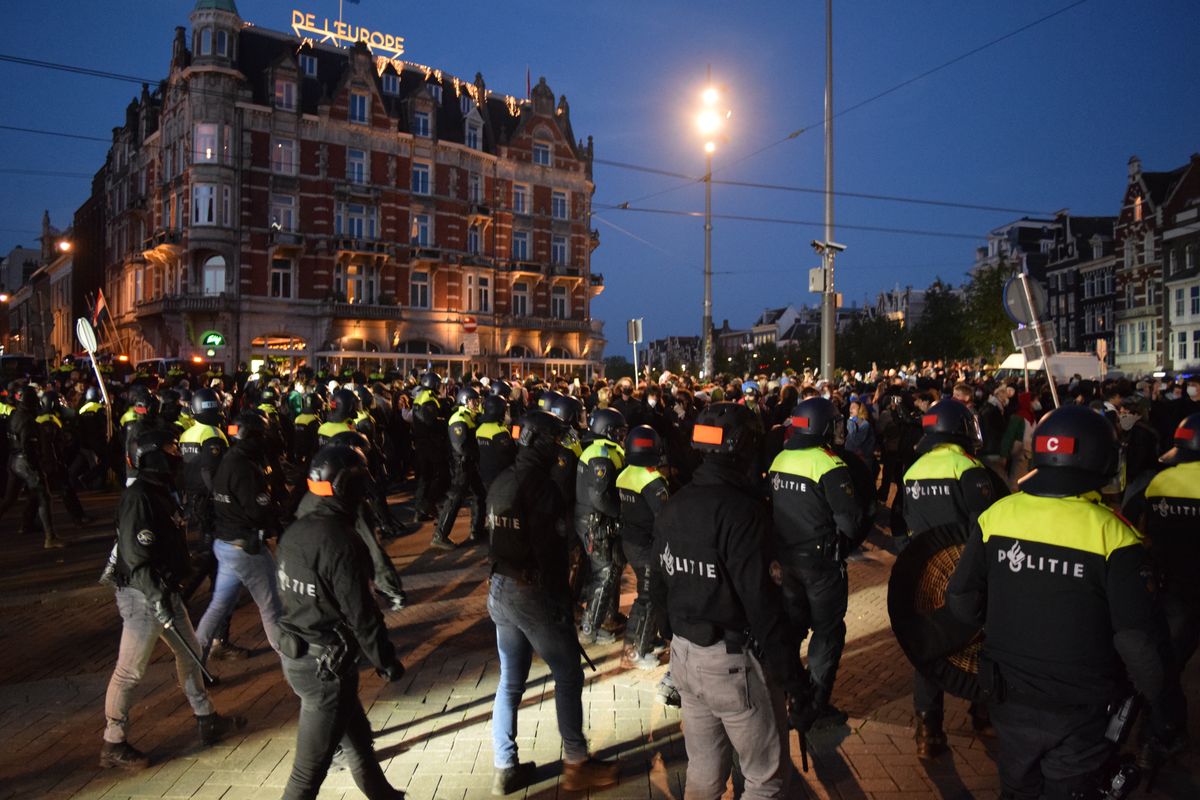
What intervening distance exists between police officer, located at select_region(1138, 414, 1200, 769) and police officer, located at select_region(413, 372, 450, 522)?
30.7ft

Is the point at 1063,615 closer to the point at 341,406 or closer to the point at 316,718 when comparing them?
the point at 316,718

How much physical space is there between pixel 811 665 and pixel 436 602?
4.16m

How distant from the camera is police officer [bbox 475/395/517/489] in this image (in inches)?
357

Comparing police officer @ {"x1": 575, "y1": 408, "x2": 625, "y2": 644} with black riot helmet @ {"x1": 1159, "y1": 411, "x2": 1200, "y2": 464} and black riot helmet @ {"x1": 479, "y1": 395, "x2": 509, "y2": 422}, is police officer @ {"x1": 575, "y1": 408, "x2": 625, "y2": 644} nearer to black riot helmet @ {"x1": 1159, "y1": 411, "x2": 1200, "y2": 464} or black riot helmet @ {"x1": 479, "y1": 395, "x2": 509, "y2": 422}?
black riot helmet @ {"x1": 479, "y1": 395, "x2": 509, "y2": 422}

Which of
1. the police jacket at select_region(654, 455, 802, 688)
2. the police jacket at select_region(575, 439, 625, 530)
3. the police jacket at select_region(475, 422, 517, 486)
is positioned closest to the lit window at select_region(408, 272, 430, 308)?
the police jacket at select_region(475, 422, 517, 486)

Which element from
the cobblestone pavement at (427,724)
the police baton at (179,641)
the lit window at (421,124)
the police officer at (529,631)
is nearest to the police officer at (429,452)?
the cobblestone pavement at (427,724)

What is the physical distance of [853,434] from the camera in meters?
11.3

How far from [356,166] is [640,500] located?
1461 inches

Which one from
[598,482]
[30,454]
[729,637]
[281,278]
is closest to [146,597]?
[598,482]

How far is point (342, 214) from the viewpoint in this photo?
39.0 meters

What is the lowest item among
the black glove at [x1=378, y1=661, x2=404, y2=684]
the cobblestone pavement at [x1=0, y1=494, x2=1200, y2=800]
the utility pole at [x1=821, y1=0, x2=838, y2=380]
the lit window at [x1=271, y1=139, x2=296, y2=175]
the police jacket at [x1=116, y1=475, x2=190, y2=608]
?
the cobblestone pavement at [x1=0, y1=494, x2=1200, y2=800]

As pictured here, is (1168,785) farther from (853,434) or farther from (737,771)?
A: (853,434)

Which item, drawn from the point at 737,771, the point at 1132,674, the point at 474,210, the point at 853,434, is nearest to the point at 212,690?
the point at 737,771

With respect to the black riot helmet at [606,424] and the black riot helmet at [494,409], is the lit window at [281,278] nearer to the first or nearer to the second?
the black riot helmet at [494,409]
